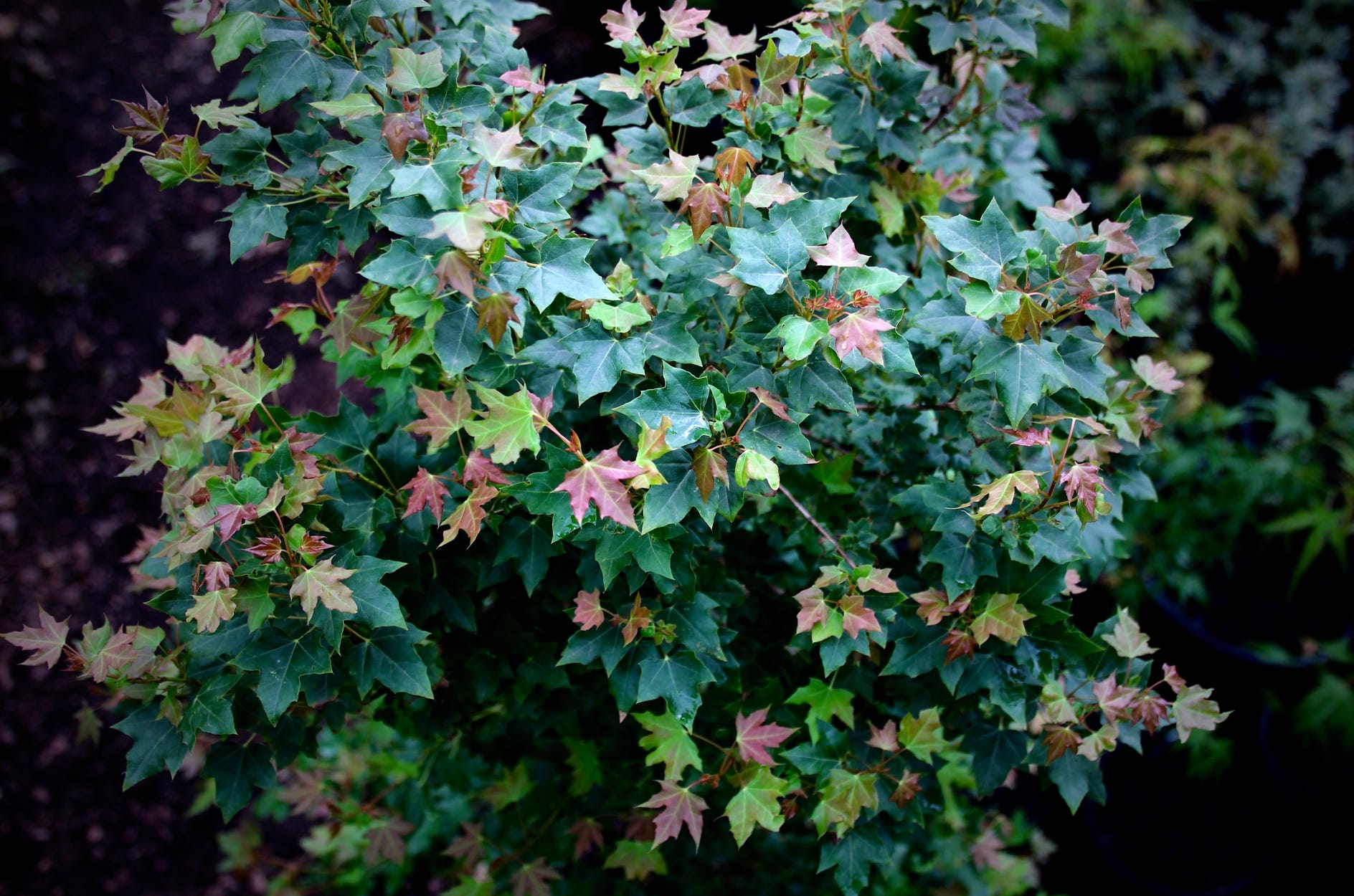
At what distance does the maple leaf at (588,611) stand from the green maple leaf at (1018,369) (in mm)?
702

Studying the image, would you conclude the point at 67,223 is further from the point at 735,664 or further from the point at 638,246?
the point at 735,664

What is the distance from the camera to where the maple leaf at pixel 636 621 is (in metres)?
1.44

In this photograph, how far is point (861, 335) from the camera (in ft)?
4.30

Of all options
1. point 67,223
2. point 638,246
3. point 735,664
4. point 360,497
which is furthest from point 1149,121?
point 67,223

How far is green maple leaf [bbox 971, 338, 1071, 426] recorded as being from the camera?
1.34 m

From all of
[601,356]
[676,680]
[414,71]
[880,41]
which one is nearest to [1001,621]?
[676,680]

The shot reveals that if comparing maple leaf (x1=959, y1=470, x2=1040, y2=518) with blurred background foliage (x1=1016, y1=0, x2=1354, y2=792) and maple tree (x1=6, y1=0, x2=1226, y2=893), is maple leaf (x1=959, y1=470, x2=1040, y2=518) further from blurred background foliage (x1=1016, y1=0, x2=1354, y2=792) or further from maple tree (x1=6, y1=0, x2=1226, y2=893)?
blurred background foliage (x1=1016, y1=0, x2=1354, y2=792)

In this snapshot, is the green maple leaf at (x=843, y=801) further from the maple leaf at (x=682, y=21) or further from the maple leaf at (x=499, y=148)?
the maple leaf at (x=682, y=21)

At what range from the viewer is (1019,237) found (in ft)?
4.59

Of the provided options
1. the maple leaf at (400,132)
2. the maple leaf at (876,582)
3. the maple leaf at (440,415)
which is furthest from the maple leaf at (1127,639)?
the maple leaf at (400,132)

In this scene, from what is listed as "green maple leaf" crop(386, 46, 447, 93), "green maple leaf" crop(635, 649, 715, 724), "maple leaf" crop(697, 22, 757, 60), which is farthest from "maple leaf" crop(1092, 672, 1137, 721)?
"green maple leaf" crop(386, 46, 447, 93)

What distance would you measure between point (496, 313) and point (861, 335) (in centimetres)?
53

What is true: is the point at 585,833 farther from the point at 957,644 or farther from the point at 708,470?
the point at 708,470

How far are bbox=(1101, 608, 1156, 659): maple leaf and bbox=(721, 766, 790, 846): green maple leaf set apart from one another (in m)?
0.65
